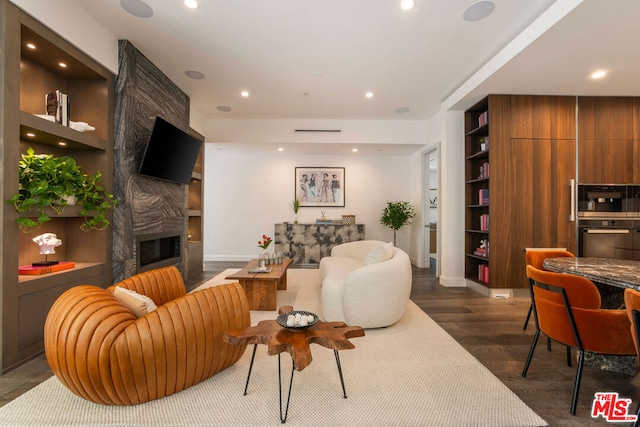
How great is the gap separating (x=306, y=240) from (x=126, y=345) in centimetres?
516

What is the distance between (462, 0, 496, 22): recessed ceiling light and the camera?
103 inches

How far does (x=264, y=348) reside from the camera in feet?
8.34

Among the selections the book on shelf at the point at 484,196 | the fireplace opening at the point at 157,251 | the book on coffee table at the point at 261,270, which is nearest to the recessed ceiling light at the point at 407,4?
the book on shelf at the point at 484,196

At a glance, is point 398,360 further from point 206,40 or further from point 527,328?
point 206,40

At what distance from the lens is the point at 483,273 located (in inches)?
174

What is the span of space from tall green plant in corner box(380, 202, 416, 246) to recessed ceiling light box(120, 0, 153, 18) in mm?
5319

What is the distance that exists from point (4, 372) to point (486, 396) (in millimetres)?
3312

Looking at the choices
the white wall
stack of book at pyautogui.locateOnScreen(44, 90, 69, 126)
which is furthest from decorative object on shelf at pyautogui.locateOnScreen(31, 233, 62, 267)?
the white wall

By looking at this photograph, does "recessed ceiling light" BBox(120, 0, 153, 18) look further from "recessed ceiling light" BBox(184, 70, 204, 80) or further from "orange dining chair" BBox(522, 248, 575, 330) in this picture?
"orange dining chair" BBox(522, 248, 575, 330)

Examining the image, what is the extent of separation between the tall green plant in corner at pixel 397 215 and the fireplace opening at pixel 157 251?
14.0 ft

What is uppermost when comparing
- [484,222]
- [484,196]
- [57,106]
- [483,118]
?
[483,118]

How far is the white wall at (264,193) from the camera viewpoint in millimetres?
7238

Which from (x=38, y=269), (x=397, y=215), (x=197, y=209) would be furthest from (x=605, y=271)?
(x=197, y=209)

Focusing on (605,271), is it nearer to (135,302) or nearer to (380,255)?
(380,255)
